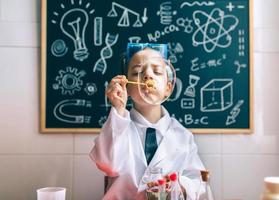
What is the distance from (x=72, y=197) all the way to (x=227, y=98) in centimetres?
76

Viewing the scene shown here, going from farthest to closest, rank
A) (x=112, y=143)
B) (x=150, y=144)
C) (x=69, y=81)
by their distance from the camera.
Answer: (x=69, y=81) → (x=150, y=144) → (x=112, y=143)

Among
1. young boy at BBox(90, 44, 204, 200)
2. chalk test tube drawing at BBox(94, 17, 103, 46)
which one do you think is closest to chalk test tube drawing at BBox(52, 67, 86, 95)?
chalk test tube drawing at BBox(94, 17, 103, 46)

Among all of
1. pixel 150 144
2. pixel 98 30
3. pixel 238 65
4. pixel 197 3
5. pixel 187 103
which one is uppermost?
pixel 197 3

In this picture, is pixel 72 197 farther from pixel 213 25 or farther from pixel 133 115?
pixel 213 25

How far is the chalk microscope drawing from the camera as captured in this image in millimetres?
1600

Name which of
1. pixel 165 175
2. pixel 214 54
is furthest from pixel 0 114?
pixel 214 54

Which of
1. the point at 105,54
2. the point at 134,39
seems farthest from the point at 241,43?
the point at 105,54

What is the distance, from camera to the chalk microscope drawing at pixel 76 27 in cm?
160

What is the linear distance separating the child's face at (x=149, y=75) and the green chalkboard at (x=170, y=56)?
32 cm

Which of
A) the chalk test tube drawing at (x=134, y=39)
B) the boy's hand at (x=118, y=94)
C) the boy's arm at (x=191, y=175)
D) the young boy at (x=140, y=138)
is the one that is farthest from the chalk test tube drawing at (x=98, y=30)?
the boy's arm at (x=191, y=175)

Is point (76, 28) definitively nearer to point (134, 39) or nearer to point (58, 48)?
point (58, 48)

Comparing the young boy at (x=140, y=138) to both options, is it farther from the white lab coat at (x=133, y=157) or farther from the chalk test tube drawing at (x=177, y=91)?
the chalk test tube drawing at (x=177, y=91)

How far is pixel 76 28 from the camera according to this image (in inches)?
63.2

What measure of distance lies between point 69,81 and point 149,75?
484 millimetres
